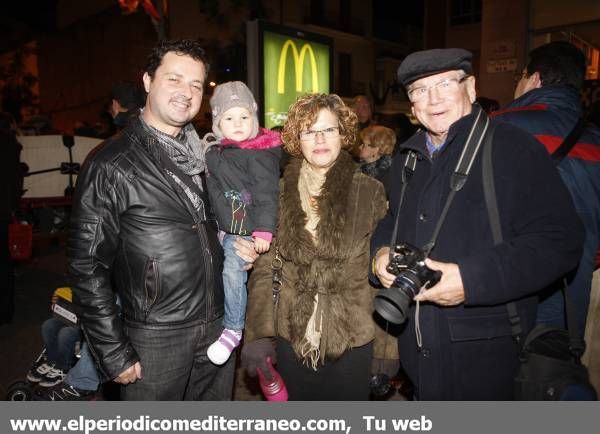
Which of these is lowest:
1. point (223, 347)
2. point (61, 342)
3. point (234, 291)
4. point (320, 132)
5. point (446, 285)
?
point (61, 342)

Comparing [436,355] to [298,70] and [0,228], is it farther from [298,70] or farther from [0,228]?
[0,228]

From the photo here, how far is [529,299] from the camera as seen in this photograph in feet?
6.74

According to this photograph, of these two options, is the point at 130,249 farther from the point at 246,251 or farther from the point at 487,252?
the point at 487,252

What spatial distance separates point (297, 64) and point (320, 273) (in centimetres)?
371

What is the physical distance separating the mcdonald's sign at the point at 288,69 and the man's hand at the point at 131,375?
3119 millimetres

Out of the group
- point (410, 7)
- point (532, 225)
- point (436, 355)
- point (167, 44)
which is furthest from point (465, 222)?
point (410, 7)

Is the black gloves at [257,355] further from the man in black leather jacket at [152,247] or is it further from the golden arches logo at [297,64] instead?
the golden arches logo at [297,64]

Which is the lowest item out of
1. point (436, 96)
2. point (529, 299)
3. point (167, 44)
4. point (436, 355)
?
point (436, 355)

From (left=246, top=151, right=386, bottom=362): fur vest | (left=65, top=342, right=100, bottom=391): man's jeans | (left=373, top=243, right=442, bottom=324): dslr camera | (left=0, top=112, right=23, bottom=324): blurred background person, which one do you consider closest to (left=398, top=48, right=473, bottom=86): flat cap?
(left=246, top=151, right=386, bottom=362): fur vest

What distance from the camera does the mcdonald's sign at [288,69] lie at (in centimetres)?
495

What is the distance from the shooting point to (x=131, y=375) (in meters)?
2.21

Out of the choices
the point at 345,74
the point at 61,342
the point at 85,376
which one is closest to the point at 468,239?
the point at 85,376

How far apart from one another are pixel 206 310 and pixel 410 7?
3022 cm

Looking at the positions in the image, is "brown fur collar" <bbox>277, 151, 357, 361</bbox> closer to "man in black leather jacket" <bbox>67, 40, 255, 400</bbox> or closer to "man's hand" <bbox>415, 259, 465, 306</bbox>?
"man in black leather jacket" <bbox>67, 40, 255, 400</bbox>
